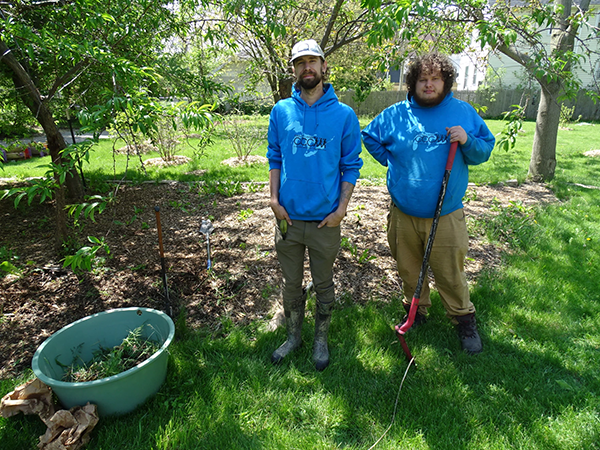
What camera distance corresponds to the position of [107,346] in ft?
8.59

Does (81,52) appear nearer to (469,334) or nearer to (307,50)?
(307,50)

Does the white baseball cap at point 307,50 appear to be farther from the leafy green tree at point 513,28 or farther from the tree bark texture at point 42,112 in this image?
the tree bark texture at point 42,112

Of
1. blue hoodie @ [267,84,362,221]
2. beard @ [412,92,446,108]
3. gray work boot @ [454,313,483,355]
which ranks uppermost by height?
beard @ [412,92,446,108]

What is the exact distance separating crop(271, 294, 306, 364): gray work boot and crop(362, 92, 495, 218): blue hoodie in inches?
40.2

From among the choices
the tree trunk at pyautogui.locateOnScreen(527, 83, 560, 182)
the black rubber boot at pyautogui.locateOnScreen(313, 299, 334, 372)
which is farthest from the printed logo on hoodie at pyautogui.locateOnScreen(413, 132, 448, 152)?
the tree trunk at pyautogui.locateOnScreen(527, 83, 560, 182)

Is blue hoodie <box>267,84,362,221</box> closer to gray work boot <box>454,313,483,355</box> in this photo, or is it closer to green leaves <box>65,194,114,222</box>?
green leaves <box>65,194,114,222</box>

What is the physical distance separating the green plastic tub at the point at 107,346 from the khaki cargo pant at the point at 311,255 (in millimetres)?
822

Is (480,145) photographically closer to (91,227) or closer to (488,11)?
(488,11)

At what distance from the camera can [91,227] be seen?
4.69 metres

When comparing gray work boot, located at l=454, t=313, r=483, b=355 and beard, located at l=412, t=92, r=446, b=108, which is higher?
beard, located at l=412, t=92, r=446, b=108

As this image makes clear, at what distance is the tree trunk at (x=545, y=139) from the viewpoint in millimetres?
6730

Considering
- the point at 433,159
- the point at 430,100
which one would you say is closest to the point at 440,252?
the point at 433,159

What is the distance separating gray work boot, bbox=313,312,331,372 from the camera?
2.68 meters

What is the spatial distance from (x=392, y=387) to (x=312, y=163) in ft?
5.03
